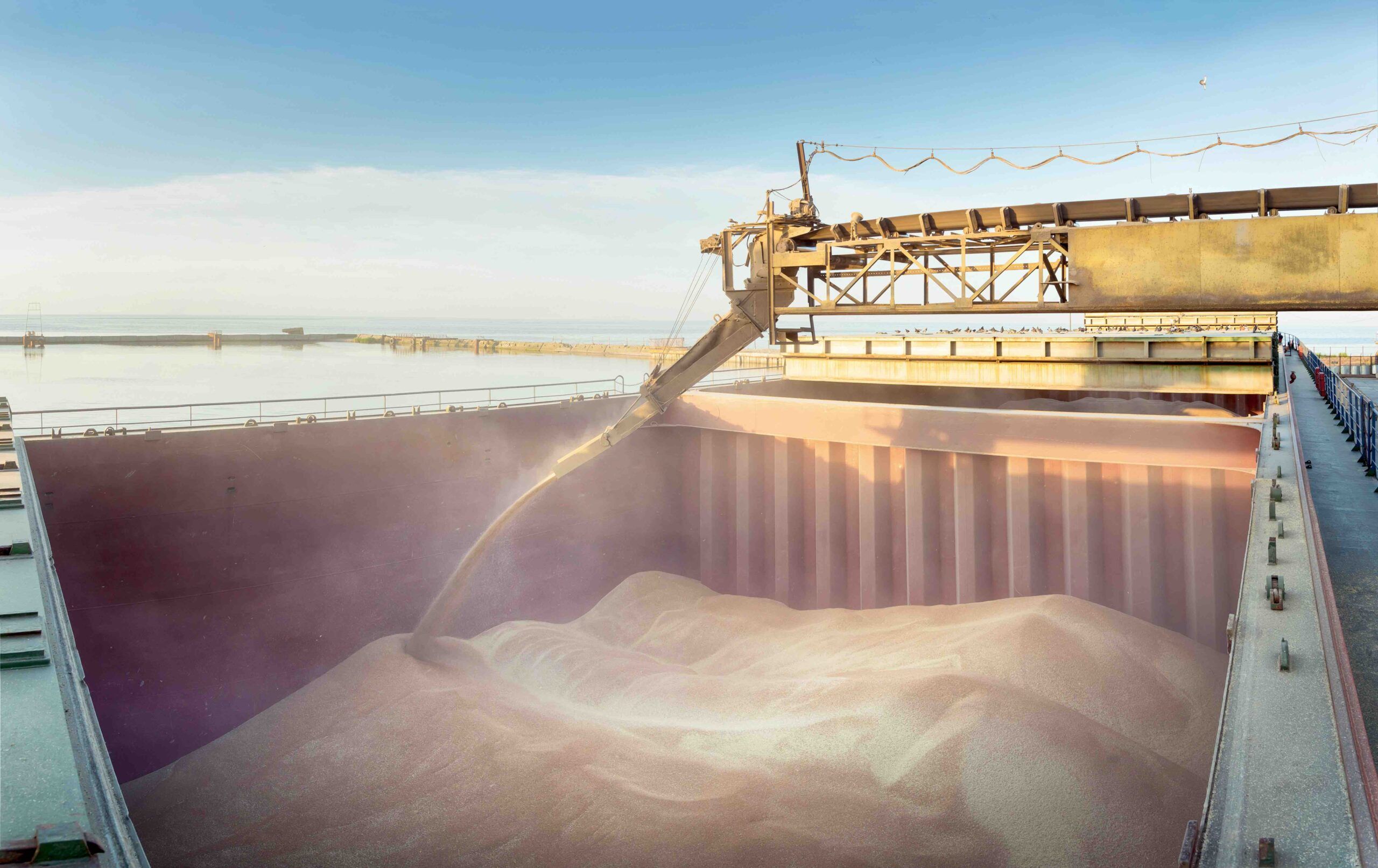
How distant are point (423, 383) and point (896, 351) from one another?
24.9 meters

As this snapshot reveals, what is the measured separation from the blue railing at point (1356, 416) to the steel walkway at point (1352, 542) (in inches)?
6.8

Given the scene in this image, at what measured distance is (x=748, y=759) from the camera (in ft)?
35.4

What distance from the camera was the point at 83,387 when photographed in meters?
28.7

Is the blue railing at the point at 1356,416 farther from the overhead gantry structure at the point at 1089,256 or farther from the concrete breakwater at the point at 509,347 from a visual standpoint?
the concrete breakwater at the point at 509,347

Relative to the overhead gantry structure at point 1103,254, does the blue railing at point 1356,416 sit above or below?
below

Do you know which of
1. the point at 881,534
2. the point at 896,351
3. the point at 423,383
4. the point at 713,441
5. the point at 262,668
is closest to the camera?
the point at 262,668

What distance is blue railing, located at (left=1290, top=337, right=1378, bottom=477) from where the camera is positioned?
1102 cm

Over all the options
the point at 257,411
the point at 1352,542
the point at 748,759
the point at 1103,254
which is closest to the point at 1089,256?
the point at 1103,254

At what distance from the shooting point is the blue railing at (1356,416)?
11.0 metres

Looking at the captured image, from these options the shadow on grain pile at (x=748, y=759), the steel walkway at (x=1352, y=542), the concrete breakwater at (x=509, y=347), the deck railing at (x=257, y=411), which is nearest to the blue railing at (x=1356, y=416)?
the steel walkway at (x=1352, y=542)

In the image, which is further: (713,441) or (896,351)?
(896,351)

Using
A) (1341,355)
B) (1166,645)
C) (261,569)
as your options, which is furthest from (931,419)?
(1341,355)

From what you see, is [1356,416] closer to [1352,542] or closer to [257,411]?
[1352,542]

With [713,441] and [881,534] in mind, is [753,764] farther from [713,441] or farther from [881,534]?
[713,441]
